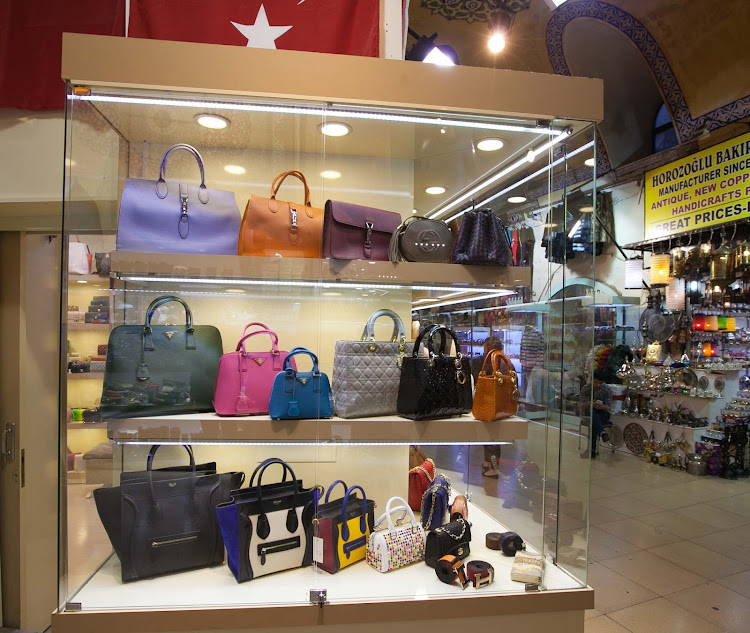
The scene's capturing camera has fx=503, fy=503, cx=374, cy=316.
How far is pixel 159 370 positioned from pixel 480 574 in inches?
62.1

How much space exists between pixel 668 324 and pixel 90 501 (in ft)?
27.7

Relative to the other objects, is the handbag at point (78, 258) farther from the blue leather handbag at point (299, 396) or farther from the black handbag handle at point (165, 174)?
the blue leather handbag at point (299, 396)

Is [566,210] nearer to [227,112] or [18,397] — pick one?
[227,112]

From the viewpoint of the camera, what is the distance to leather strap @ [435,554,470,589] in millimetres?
2047

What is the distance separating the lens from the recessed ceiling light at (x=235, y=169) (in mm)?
2449

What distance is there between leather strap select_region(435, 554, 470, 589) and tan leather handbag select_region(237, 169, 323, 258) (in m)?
1.41

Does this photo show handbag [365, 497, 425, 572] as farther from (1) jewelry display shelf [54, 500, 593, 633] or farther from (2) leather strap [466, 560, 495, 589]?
(2) leather strap [466, 560, 495, 589]

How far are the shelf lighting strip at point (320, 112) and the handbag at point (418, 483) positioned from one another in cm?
169

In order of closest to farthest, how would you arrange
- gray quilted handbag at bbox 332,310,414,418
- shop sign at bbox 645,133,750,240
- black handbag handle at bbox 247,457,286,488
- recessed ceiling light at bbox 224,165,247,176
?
gray quilted handbag at bbox 332,310,414,418 → black handbag handle at bbox 247,457,286,488 → recessed ceiling light at bbox 224,165,247,176 → shop sign at bbox 645,133,750,240

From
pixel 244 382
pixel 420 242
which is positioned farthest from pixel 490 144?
pixel 244 382

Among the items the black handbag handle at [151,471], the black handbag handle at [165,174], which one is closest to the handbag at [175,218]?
the black handbag handle at [165,174]

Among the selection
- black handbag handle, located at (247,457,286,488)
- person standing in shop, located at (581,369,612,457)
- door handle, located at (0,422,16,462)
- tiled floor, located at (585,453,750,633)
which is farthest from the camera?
person standing in shop, located at (581,369,612,457)

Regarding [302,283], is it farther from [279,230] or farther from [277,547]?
[277,547]

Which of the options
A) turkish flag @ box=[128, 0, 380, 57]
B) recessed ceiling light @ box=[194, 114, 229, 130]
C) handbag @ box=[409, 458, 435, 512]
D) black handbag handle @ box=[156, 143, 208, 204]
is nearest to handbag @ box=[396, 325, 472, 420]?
handbag @ box=[409, 458, 435, 512]
